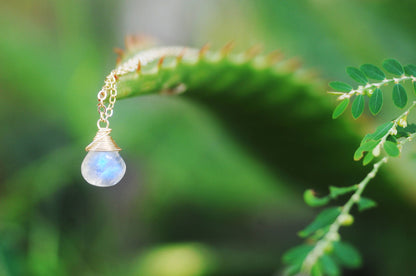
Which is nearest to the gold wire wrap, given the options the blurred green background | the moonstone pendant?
the moonstone pendant

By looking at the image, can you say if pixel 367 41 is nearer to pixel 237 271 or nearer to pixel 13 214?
pixel 237 271

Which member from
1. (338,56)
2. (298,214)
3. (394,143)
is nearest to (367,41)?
(338,56)

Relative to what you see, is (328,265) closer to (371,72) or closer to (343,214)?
(343,214)

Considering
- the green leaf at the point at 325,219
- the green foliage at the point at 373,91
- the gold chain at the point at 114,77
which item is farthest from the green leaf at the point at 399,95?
the gold chain at the point at 114,77

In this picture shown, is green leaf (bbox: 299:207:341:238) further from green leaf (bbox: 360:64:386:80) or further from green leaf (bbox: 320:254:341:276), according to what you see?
green leaf (bbox: 360:64:386:80)

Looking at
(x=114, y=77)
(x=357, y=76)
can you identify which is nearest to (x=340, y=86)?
(x=357, y=76)

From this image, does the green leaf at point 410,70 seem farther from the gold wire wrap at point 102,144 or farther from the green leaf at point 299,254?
the gold wire wrap at point 102,144
